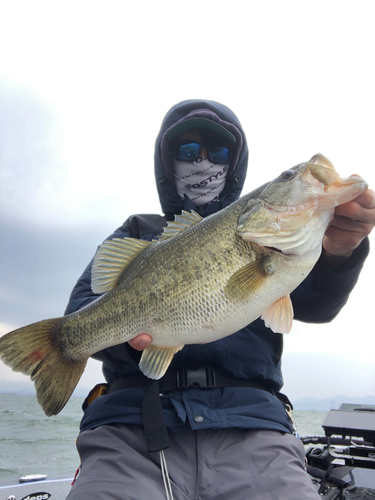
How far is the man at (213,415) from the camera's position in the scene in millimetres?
1647

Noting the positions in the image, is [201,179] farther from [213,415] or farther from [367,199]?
[213,415]

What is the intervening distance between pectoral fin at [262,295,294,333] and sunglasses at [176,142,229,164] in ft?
5.54

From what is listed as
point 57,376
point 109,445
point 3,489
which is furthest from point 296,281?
point 3,489

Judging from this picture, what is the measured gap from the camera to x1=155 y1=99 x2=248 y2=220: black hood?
3.12 metres

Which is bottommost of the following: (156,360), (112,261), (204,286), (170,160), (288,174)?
(156,360)

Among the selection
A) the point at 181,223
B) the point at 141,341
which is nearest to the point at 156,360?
the point at 141,341

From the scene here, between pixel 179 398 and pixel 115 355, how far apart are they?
0.48 meters

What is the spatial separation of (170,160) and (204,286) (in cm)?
179

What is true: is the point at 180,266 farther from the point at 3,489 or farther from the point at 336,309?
the point at 3,489

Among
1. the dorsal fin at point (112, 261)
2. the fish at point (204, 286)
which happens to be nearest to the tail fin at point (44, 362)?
A: the fish at point (204, 286)

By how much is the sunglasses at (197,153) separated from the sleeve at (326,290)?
1.39m

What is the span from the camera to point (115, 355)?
2064mm

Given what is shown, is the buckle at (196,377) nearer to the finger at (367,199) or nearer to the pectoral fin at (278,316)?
the pectoral fin at (278,316)

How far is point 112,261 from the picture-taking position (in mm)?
2188
